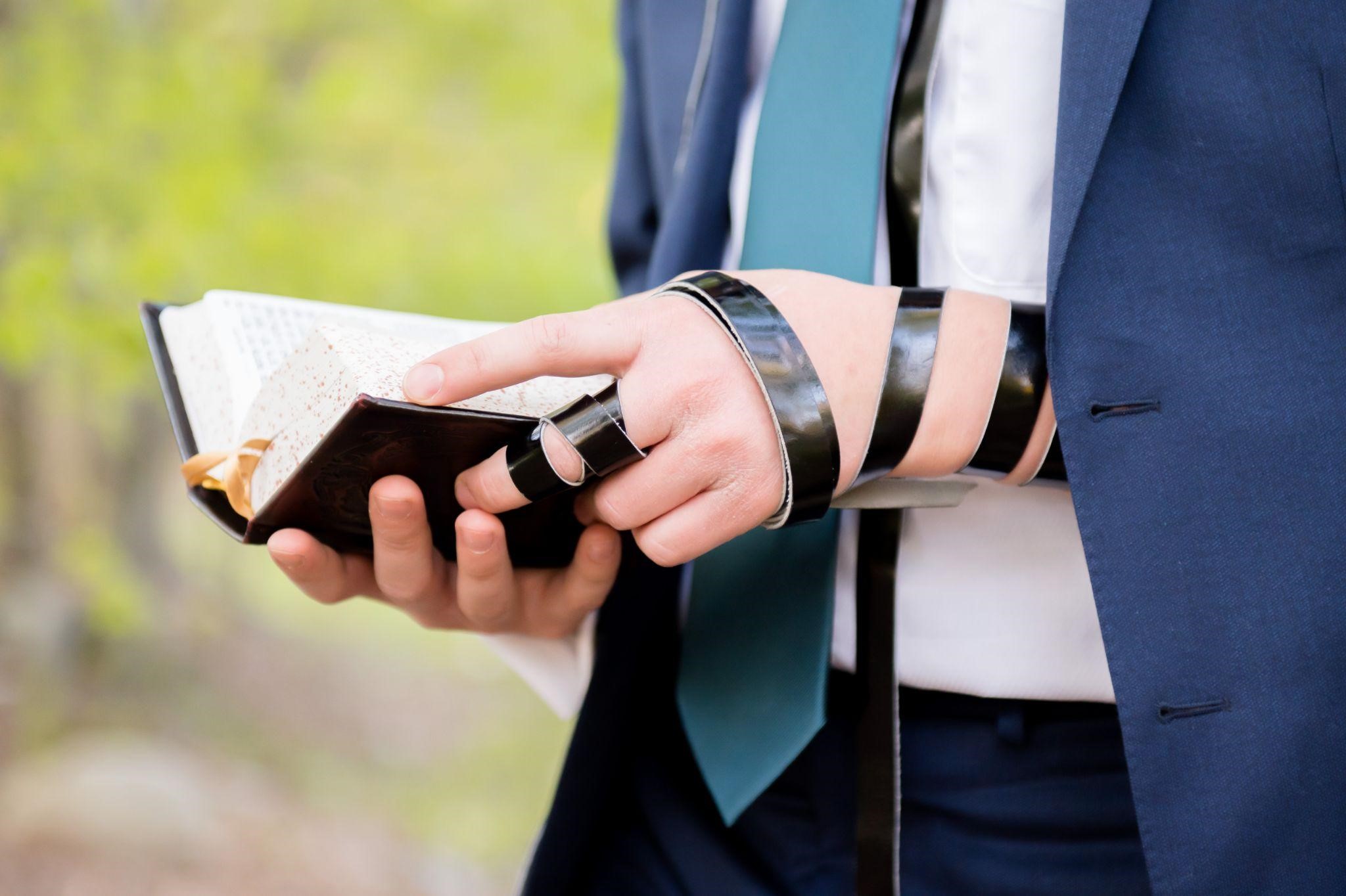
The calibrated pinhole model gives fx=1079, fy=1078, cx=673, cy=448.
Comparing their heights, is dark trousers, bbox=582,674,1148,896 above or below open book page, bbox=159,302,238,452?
below

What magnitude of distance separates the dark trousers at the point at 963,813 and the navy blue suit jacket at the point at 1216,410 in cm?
18

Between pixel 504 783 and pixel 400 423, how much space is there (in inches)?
162

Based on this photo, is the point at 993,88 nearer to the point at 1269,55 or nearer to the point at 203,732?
the point at 1269,55

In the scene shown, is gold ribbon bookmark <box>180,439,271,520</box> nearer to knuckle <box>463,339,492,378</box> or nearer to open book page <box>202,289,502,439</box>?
open book page <box>202,289,502,439</box>

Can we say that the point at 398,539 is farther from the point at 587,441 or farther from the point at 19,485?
the point at 19,485

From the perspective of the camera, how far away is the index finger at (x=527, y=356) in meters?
0.69

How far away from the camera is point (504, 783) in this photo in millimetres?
4527

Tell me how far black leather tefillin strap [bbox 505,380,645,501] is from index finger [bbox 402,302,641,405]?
24mm

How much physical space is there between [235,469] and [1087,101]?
26.9 inches

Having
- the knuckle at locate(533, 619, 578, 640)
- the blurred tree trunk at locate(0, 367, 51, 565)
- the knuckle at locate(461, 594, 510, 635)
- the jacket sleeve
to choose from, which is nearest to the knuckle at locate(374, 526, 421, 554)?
the knuckle at locate(461, 594, 510, 635)

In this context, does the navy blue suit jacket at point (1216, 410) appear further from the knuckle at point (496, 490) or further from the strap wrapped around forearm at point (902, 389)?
the knuckle at point (496, 490)

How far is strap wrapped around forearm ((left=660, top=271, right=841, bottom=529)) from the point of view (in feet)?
2.36

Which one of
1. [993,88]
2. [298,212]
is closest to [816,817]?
[993,88]

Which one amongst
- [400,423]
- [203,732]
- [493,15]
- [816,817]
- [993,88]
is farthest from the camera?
[203,732]
